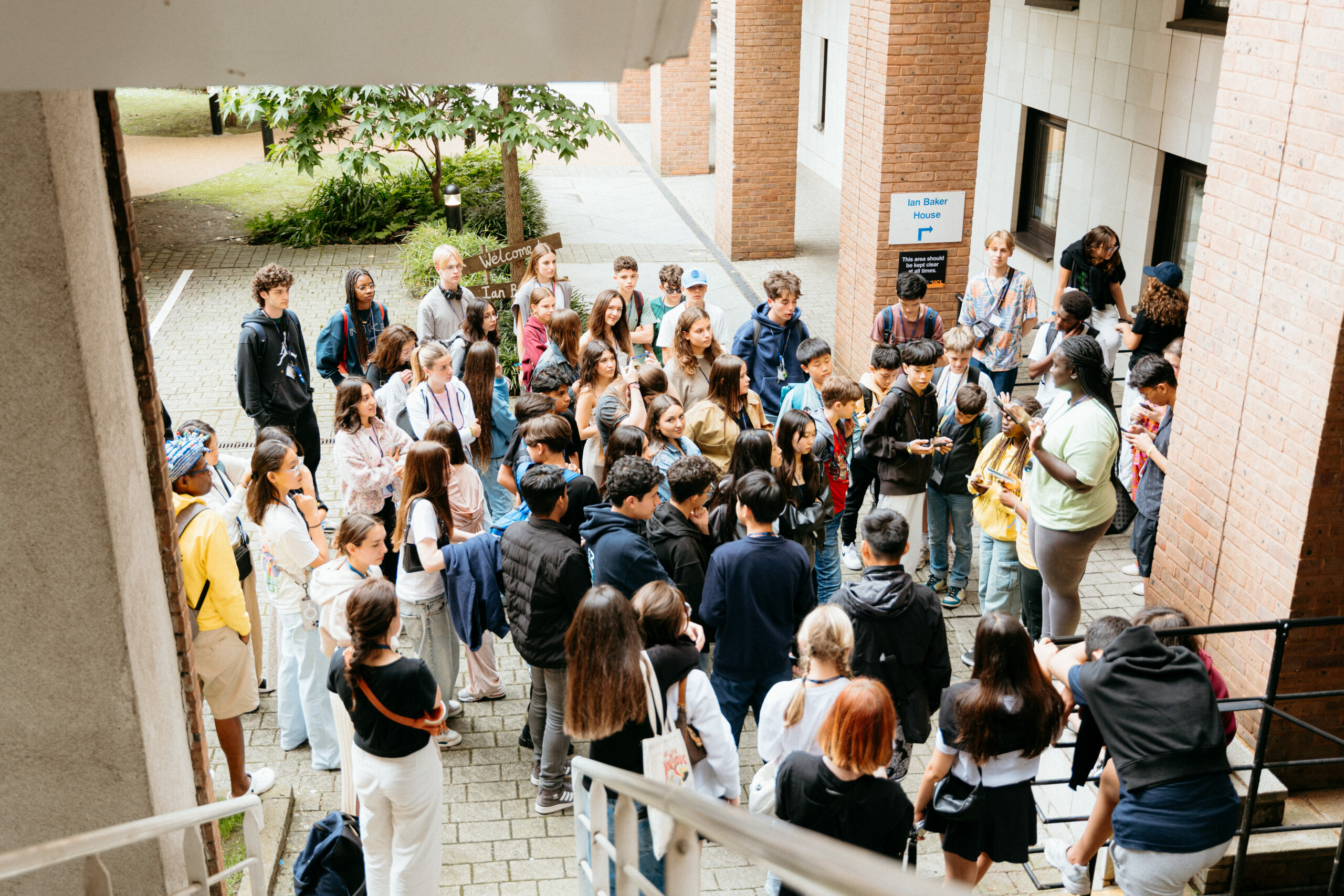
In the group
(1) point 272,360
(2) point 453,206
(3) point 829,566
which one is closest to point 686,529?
(3) point 829,566

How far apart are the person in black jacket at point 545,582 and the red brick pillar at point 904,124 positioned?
655 cm

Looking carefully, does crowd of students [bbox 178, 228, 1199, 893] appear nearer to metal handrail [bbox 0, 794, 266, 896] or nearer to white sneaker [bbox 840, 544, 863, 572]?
white sneaker [bbox 840, 544, 863, 572]

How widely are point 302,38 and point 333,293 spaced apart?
15417 millimetres

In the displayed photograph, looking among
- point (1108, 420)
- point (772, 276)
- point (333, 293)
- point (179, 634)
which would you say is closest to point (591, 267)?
point (333, 293)

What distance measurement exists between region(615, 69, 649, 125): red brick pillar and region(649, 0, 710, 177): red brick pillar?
5180 millimetres

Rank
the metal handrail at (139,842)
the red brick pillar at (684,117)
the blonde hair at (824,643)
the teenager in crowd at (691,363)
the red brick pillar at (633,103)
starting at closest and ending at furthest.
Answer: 1. the metal handrail at (139,842)
2. the blonde hair at (824,643)
3. the teenager in crowd at (691,363)
4. the red brick pillar at (684,117)
5. the red brick pillar at (633,103)

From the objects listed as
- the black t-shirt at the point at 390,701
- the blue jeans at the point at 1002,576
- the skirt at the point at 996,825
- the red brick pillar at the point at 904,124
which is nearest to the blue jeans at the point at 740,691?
the skirt at the point at 996,825

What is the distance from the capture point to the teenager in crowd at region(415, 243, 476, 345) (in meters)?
9.70

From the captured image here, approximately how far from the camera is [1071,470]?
6.50 metres

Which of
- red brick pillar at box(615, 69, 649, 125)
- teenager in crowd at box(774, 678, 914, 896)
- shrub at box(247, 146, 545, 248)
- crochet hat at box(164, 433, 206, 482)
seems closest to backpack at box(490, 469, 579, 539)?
crochet hat at box(164, 433, 206, 482)

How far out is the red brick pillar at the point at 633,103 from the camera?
29.7 metres

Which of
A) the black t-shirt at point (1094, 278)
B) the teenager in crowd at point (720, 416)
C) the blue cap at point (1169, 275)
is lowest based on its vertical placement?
the teenager in crowd at point (720, 416)

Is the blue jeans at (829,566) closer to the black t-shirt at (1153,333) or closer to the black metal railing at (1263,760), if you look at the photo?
the black metal railing at (1263,760)

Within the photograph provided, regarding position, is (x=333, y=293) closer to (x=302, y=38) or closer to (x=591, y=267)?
(x=591, y=267)
